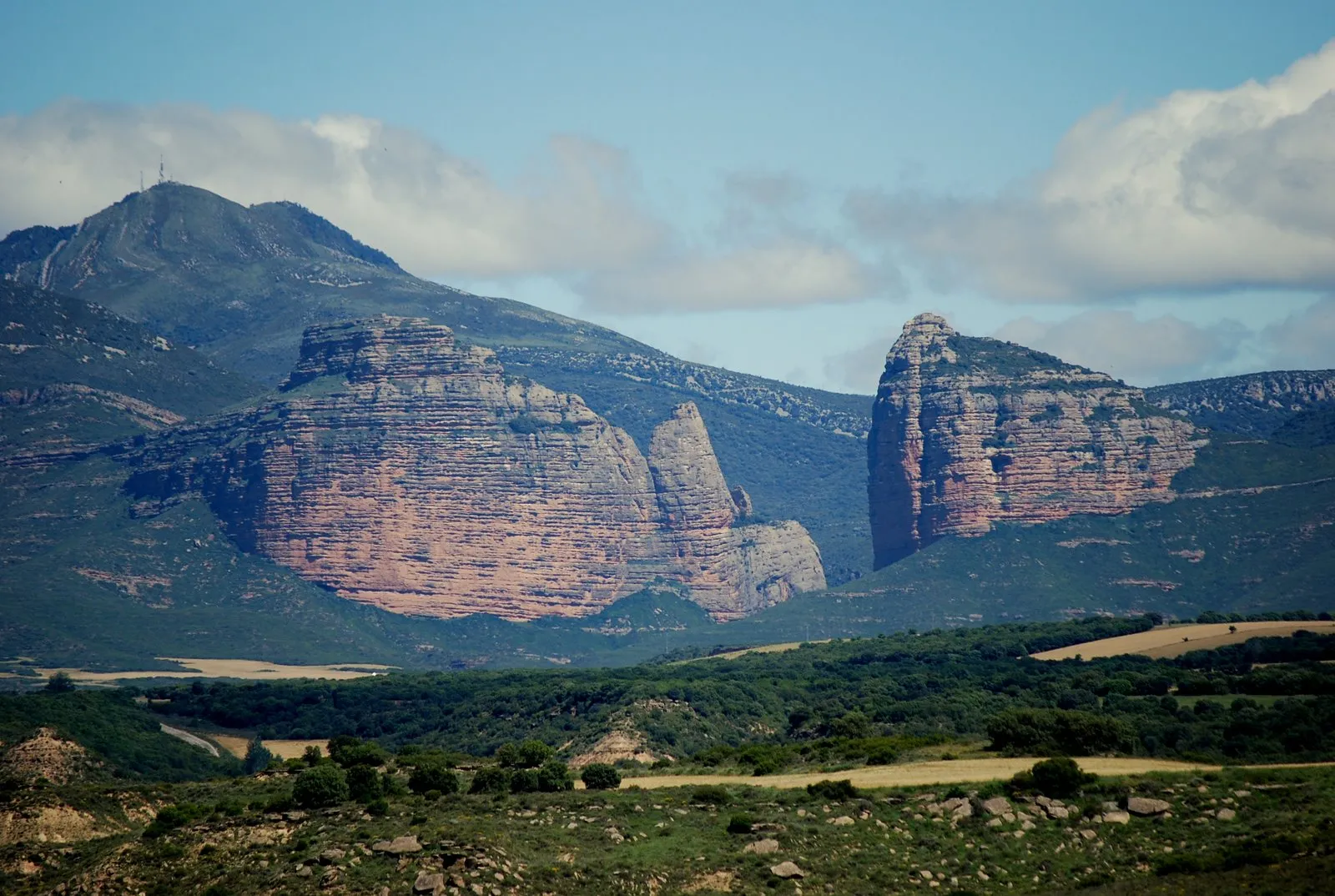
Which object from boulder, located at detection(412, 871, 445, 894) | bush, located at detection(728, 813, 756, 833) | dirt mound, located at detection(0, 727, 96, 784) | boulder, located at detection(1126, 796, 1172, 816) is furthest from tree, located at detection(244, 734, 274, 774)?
boulder, located at detection(1126, 796, 1172, 816)

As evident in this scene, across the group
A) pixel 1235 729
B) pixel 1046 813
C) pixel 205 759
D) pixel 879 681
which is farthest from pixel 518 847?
pixel 879 681

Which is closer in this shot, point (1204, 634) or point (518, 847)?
point (518, 847)

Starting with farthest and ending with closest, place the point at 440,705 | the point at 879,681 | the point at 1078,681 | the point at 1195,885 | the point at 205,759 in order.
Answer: the point at 440,705, the point at 879,681, the point at 205,759, the point at 1078,681, the point at 1195,885

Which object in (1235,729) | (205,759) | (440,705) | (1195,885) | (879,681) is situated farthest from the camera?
(440,705)

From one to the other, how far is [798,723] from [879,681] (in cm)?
2566

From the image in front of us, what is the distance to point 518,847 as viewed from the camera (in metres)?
80.4

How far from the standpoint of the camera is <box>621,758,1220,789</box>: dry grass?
297ft

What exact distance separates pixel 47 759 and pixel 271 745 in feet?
186

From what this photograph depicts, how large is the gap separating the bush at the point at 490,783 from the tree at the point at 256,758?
70.5m

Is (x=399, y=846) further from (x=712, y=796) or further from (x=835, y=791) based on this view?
(x=835, y=791)

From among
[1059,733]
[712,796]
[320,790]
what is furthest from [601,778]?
[1059,733]

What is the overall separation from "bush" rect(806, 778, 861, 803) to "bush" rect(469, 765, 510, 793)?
49.3 ft

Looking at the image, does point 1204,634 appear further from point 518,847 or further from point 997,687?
point 518,847

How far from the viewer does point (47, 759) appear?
13212 centimetres
